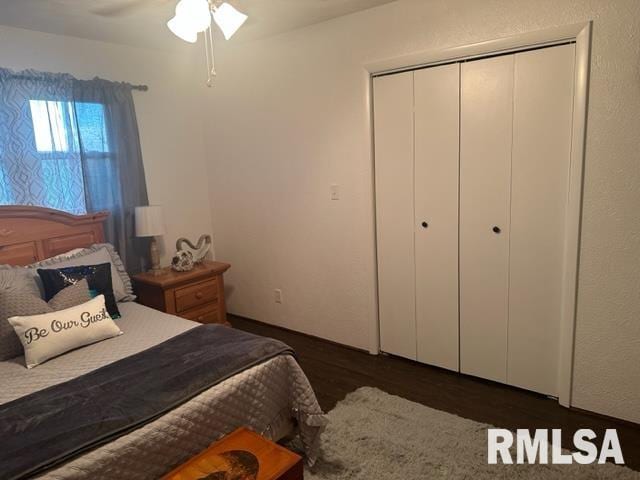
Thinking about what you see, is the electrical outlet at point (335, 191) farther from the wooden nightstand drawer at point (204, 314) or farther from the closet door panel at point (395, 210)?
the wooden nightstand drawer at point (204, 314)

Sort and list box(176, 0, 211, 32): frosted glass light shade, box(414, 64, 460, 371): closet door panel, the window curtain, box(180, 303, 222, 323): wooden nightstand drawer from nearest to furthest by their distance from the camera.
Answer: box(176, 0, 211, 32): frosted glass light shade, box(414, 64, 460, 371): closet door panel, the window curtain, box(180, 303, 222, 323): wooden nightstand drawer

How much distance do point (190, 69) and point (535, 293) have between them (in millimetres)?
3144

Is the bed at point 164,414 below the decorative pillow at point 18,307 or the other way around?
below

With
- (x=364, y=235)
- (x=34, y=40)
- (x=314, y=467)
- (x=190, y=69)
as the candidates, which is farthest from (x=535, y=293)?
(x=34, y=40)

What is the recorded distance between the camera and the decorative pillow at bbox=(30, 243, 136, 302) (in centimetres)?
274

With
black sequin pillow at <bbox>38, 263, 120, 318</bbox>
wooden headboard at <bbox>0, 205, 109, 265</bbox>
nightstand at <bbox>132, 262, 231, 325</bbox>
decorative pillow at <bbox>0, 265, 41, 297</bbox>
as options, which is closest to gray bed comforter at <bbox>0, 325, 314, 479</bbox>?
black sequin pillow at <bbox>38, 263, 120, 318</bbox>

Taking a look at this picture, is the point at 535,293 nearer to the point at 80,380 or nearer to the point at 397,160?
the point at 397,160

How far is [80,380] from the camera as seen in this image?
1.88 metres

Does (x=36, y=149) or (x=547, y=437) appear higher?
(x=36, y=149)

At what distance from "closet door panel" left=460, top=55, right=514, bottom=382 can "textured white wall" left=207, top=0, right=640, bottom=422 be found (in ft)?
0.89

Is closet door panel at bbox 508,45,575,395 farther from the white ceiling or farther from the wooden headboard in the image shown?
the wooden headboard

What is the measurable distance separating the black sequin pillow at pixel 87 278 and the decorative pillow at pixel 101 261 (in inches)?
5.8

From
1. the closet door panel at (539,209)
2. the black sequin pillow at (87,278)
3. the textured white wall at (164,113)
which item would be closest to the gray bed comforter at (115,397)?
the black sequin pillow at (87,278)

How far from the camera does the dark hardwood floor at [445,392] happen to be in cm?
234
